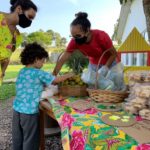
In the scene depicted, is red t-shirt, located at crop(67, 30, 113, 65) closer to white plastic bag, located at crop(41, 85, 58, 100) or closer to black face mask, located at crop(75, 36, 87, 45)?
black face mask, located at crop(75, 36, 87, 45)

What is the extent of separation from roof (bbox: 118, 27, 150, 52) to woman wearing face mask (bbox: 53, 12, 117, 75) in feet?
7.10

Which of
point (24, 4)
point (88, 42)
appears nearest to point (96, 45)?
point (88, 42)

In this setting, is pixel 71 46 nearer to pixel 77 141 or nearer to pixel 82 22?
pixel 82 22

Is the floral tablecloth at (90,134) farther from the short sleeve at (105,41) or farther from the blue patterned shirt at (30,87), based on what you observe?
the short sleeve at (105,41)

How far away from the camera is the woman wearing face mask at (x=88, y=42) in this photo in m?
2.44

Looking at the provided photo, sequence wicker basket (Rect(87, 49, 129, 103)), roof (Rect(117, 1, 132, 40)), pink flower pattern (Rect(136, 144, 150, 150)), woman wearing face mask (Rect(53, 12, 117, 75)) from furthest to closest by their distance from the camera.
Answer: roof (Rect(117, 1, 132, 40)) < woman wearing face mask (Rect(53, 12, 117, 75)) < wicker basket (Rect(87, 49, 129, 103)) < pink flower pattern (Rect(136, 144, 150, 150))

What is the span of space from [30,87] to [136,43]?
9.51ft

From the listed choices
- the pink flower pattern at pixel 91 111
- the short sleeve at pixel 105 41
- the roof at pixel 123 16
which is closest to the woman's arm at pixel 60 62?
the short sleeve at pixel 105 41

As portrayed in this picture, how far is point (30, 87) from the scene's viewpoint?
227 cm

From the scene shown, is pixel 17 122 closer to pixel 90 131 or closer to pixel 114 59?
pixel 114 59

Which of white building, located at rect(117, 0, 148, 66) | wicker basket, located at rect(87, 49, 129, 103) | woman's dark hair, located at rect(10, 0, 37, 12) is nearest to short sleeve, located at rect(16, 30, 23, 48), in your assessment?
woman's dark hair, located at rect(10, 0, 37, 12)

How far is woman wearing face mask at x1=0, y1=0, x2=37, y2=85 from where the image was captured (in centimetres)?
221

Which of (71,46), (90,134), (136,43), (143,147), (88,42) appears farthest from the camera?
(136,43)

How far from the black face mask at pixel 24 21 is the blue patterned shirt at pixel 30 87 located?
391 mm
